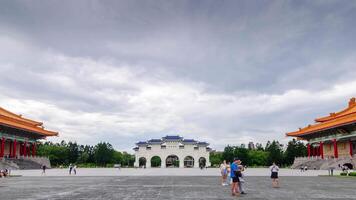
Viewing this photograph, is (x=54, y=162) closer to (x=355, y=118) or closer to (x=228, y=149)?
(x=228, y=149)

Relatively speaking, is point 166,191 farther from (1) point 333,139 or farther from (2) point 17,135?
(2) point 17,135

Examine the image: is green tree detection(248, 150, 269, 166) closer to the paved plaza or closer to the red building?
the red building

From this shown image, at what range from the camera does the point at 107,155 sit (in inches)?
3681

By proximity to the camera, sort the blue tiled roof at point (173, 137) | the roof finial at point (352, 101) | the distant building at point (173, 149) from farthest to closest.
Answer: the blue tiled roof at point (173, 137) < the distant building at point (173, 149) < the roof finial at point (352, 101)

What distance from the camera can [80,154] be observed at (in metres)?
100

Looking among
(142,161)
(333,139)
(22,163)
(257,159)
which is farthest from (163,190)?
(142,161)

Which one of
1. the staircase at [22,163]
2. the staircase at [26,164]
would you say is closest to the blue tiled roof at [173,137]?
the staircase at [22,163]

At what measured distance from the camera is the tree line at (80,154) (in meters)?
91.1

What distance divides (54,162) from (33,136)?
63.3 feet

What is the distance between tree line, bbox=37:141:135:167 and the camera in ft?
299

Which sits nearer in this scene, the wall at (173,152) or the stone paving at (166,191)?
the stone paving at (166,191)

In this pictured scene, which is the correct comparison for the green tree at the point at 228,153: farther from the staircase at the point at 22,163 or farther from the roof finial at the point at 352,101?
the staircase at the point at 22,163

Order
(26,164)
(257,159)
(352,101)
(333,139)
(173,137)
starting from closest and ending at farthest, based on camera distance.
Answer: (26,164) < (333,139) < (352,101) < (257,159) < (173,137)

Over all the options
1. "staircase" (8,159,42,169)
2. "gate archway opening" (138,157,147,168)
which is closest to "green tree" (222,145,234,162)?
"gate archway opening" (138,157,147,168)
